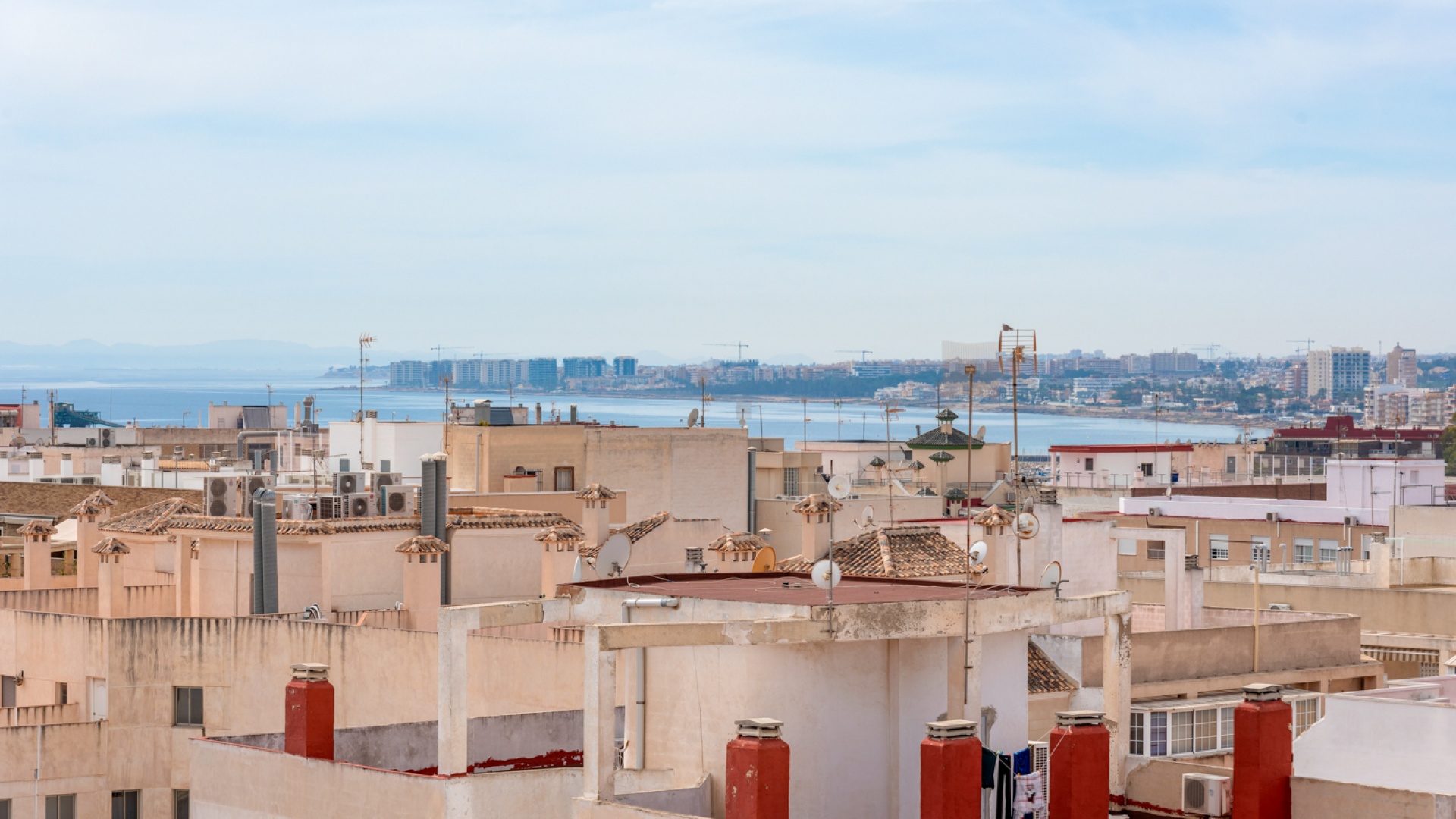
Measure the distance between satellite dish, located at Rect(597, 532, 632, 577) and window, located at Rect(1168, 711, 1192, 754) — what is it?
25.2 feet

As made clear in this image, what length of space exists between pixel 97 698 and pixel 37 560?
7.58 meters

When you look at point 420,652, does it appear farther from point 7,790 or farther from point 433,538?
point 7,790

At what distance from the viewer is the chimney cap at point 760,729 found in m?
15.5

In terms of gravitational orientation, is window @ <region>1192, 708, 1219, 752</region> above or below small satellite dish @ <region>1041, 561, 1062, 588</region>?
below

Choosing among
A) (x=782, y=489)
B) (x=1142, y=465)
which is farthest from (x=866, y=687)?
(x=1142, y=465)

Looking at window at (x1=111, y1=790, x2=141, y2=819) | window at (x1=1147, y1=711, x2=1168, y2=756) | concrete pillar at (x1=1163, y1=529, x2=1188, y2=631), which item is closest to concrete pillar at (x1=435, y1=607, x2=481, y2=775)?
window at (x1=1147, y1=711, x2=1168, y2=756)

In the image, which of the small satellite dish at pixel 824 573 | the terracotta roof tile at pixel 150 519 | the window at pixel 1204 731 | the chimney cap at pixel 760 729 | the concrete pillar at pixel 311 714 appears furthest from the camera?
the terracotta roof tile at pixel 150 519

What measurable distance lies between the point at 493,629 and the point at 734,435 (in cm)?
3054

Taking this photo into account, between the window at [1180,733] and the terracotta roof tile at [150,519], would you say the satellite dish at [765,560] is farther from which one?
the terracotta roof tile at [150,519]

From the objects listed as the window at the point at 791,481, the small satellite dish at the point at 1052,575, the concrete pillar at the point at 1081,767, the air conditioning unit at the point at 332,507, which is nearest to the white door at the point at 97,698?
the air conditioning unit at the point at 332,507

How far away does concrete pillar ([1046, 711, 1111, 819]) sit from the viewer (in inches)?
655

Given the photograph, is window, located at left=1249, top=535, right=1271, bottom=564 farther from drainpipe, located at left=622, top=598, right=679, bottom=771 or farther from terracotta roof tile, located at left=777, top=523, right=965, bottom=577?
drainpipe, located at left=622, top=598, right=679, bottom=771

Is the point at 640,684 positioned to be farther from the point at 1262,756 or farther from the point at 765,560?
the point at 765,560

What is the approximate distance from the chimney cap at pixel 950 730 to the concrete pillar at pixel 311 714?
736 centimetres
